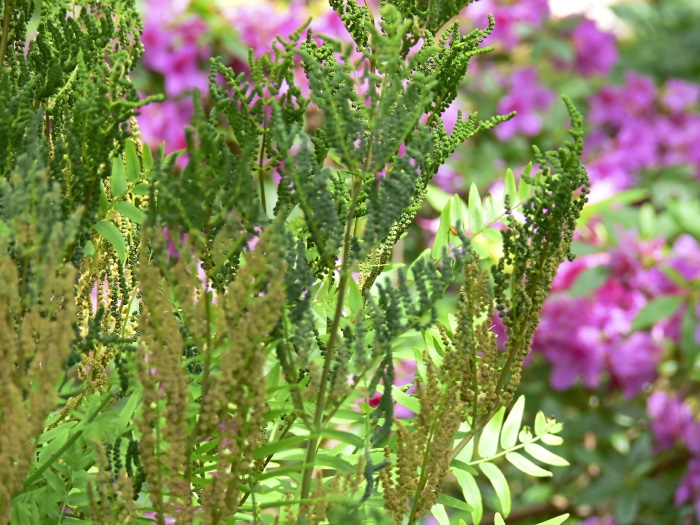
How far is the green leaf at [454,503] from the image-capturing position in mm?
762

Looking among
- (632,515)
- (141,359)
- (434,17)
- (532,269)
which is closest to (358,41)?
(434,17)

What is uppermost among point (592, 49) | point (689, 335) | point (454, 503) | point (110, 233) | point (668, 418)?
point (592, 49)

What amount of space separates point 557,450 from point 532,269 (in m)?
1.81

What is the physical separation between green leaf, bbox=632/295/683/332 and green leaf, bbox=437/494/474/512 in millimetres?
1486

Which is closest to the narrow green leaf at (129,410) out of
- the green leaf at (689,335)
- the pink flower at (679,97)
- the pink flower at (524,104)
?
the green leaf at (689,335)

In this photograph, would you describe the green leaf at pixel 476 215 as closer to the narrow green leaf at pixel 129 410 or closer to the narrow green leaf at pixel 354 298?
the narrow green leaf at pixel 354 298

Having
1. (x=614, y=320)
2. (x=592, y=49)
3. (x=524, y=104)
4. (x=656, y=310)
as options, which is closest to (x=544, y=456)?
(x=656, y=310)

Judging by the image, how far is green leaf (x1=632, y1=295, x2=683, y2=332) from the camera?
2.17 metres

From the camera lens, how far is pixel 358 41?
0.79 m

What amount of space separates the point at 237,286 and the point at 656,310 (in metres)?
1.76

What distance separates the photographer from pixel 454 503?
0.78 m

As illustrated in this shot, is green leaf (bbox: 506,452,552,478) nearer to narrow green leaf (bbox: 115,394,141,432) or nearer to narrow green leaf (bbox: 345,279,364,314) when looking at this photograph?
narrow green leaf (bbox: 345,279,364,314)

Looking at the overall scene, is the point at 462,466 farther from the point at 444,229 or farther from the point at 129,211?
the point at 129,211

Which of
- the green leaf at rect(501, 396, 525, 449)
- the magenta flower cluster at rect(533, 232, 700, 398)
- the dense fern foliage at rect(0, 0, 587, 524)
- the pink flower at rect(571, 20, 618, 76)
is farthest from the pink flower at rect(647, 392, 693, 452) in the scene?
the dense fern foliage at rect(0, 0, 587, 524)
